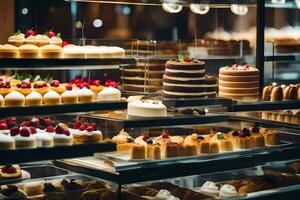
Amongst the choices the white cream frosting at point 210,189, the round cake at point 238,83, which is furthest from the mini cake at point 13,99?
the round cake at point 238,83

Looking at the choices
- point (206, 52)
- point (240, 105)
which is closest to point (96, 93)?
point (240, 105)

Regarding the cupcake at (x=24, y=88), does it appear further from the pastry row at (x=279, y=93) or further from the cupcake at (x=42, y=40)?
the pastry row at (x=279, y=93)

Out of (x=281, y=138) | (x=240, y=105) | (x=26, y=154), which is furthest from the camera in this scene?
(x=281, y=138)

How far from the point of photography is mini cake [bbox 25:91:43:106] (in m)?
5.05

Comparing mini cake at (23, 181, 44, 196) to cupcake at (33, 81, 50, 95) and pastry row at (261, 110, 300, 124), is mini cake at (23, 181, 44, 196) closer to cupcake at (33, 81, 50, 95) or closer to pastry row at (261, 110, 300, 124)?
cupcake at (33, 81, 50, 95)

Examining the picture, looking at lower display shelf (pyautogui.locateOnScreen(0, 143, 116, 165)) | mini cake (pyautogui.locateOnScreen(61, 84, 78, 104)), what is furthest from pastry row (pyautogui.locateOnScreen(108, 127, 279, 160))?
mini cake (pyautogui.locateOnScreen(61, 84, 78, 104))

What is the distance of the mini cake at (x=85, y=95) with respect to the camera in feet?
17.4

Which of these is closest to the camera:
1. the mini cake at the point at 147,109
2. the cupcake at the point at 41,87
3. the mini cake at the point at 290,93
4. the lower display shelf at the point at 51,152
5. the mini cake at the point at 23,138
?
the lower display shelf at the point at 51,152

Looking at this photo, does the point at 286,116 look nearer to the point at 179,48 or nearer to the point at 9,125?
the point at 179,48

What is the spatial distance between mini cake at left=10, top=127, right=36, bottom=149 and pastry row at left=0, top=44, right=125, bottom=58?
56cm

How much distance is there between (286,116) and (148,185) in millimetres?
1864

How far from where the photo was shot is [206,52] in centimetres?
788

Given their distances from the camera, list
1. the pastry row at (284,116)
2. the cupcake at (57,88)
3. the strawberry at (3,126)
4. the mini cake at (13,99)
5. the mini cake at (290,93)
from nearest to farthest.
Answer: the mini cake at (13,99) < the strawberry at (3,126) < the cupcake at (57,88) < the mini cake at (290,93) < the pastry row at (284,116)

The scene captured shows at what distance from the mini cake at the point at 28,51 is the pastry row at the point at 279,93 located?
95.0 inches
